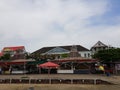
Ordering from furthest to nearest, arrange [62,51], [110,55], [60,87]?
[62,51] < [110,55] < [60,87]

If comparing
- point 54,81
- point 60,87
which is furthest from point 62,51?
point 60,87

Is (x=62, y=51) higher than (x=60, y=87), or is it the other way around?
(x=62, y=51)

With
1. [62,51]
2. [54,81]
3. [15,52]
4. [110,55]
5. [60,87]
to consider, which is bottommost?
[60,87]

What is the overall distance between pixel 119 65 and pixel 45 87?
2002 cm

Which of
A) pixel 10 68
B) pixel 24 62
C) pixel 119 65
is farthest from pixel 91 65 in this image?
pixel 10 68

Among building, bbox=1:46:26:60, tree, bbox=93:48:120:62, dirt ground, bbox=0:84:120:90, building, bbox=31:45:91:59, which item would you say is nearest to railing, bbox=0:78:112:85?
dirt ground, bbox=0:84:120:90

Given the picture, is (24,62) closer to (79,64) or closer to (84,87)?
(79,64)

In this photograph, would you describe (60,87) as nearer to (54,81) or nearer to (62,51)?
(54,81)

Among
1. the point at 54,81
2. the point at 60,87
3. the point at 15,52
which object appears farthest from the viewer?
the point at 15,52

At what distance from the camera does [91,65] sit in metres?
44.3

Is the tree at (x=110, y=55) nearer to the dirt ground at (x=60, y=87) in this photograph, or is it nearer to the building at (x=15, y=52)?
the dirt ground at (x=60, y=87)

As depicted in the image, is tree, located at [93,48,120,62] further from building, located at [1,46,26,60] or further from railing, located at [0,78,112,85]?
building, located at [1,46,26,60]

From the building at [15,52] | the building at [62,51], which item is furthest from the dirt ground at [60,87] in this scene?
the building at [62,51]

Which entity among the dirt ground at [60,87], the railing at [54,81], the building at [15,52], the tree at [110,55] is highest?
the building at [15,52]
